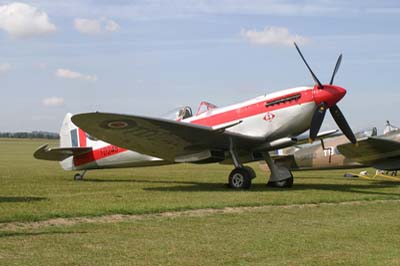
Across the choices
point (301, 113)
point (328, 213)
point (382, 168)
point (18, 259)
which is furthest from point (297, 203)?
point (382, 168)

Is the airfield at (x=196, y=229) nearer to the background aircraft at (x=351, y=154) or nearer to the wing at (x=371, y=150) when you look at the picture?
the wing at (x=371, y=150)

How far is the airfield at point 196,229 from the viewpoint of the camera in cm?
541

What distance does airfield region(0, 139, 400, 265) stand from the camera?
5410 mm

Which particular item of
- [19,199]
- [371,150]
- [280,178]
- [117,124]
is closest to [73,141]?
[117,124]

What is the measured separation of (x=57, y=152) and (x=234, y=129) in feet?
19.8

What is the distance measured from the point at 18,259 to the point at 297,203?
20.9 feet

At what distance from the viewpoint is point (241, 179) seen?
1341cm

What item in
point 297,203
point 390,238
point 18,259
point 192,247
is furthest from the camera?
point 297,203

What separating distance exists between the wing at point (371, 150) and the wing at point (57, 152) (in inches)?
317

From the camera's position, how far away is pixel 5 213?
7992 mm

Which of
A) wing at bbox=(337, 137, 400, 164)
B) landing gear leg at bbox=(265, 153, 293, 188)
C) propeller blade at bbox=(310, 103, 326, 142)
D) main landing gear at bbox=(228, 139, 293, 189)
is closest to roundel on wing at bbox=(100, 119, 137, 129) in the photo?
main landing gear at bbox=(228, 139, 293, 189)

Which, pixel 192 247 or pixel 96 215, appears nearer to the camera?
pixel 192 247

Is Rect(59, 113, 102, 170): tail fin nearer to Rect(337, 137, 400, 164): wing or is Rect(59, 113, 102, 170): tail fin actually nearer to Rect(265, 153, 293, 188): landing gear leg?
Rect(265, 153, 293, 188): landing gear leg

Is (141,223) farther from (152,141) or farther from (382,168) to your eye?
(382,168)
